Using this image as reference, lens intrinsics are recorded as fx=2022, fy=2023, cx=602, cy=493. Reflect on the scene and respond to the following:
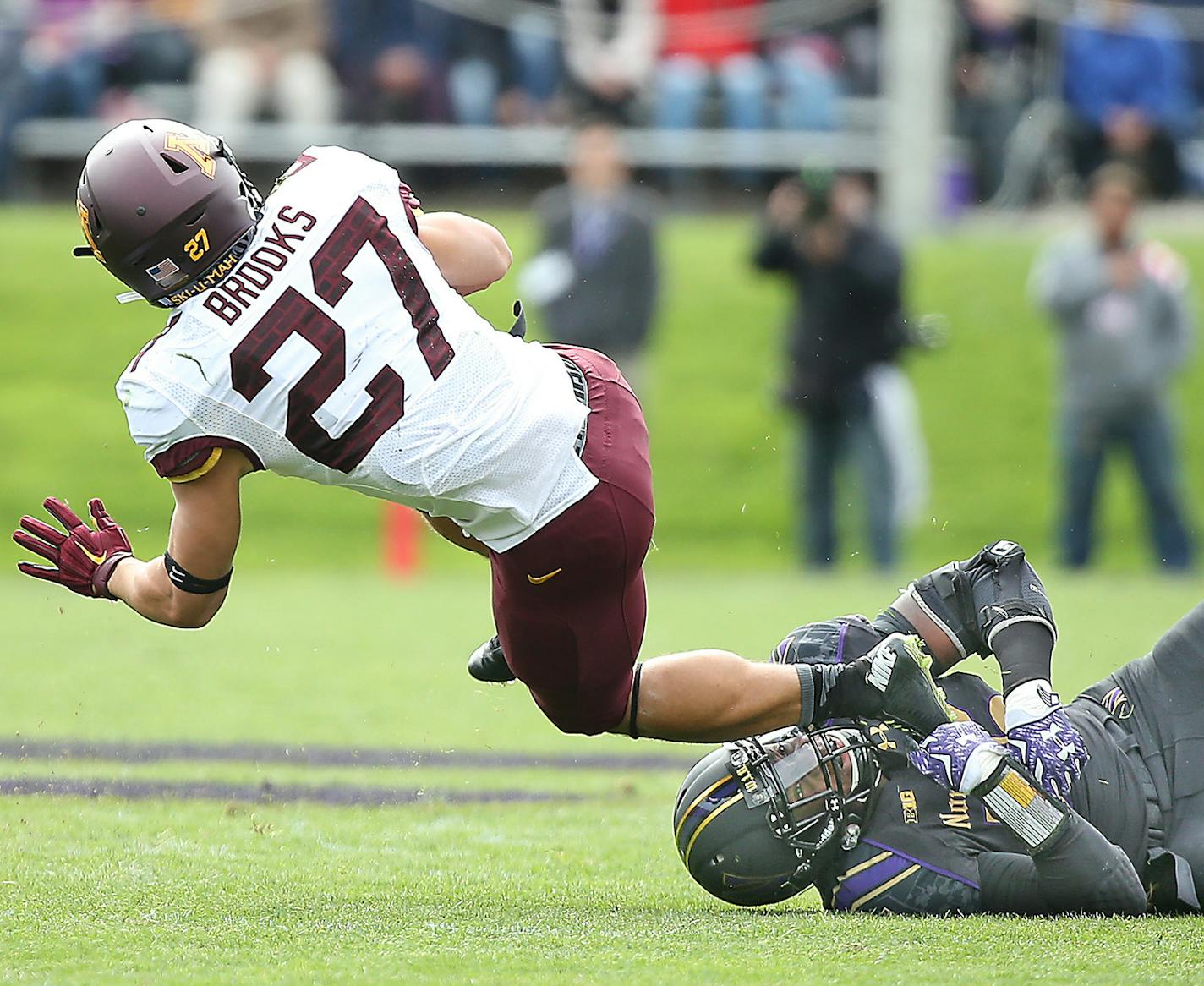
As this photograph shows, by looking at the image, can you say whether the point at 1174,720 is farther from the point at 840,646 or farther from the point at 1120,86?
the point at 1120,86

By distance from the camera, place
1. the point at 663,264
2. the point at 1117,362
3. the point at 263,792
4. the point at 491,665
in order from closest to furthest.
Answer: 1. the point at 491,665
2. the point at 263,792
3. the point at 1117,362
4. the point at 663,264

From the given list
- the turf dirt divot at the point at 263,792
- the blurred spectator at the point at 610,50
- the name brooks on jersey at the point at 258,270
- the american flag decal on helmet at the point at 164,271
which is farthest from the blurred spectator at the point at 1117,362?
the american flag decal on helmet at the point at 164,271

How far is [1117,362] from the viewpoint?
1148 cm

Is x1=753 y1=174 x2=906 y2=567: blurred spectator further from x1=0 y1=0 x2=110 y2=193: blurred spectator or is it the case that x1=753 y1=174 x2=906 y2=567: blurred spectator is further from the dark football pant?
the dark football pant

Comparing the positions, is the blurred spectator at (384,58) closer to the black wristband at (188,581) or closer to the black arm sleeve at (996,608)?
the black arm sleeve at (996,608)

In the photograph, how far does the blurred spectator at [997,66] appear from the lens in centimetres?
1446

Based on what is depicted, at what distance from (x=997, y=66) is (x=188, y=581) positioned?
11.4 m

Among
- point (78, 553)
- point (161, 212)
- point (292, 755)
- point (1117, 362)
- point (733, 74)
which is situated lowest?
point (1117, 362)

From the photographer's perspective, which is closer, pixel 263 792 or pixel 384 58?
pixel 263 792

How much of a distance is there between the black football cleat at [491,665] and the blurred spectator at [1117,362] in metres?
7.08

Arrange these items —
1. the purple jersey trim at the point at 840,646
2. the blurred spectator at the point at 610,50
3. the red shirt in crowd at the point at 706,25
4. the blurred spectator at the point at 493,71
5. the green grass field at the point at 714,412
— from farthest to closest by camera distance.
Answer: the blurred spectator at the point at 493,71 < the red shirt in crowd at the point at 706,25 < the blurred spectator at the point at 610,50 < the green grass field at the point at 714,412 < the purple jersey trim at the point at 840,646

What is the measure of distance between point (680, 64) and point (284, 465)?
11.0m

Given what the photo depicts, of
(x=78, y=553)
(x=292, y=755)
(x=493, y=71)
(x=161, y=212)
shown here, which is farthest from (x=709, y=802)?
(x=493, y=71)

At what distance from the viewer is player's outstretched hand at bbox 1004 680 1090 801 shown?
4.21m
